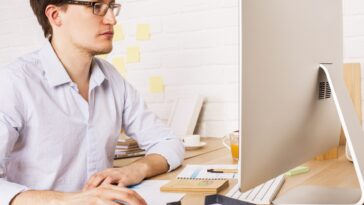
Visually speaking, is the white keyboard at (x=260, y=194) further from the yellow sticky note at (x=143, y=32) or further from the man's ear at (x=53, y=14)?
the yellow sticky note at (x=143, y=32)

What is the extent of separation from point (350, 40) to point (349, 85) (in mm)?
282

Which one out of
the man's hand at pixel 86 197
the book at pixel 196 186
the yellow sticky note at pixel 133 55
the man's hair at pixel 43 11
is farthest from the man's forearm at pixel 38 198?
the yellow sticky note at pixel 133 55

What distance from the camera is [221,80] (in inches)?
79.8

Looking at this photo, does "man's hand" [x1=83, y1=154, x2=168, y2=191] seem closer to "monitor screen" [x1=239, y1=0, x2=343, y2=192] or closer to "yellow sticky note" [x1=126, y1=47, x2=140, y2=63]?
"monitor screen" [x1=239, y1=0, x2=343, y2=192]

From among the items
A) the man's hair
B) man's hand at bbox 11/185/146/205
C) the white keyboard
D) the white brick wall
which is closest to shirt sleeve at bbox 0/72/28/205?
man's hand at bbox 11/185/146/205

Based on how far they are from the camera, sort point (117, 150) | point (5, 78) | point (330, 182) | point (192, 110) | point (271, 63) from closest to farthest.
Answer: point (271, 63) → point (330, 182) → point (5, 78) → point (117, 150) → point (192, 110)

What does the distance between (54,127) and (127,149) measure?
49cm

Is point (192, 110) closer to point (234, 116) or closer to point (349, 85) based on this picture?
point (234, 116)

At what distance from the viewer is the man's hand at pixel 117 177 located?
1.09 meters

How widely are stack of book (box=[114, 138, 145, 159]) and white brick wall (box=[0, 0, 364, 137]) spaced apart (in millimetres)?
448

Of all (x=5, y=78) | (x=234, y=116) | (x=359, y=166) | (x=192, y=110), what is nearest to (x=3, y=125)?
(x=5, y=78)

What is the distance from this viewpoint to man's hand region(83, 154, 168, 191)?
110 cm

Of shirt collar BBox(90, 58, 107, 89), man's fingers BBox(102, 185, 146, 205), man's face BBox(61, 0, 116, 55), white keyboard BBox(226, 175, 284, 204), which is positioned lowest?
white keyboard BBox(226, 175, 284, 204)

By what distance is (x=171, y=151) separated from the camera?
1.40m
